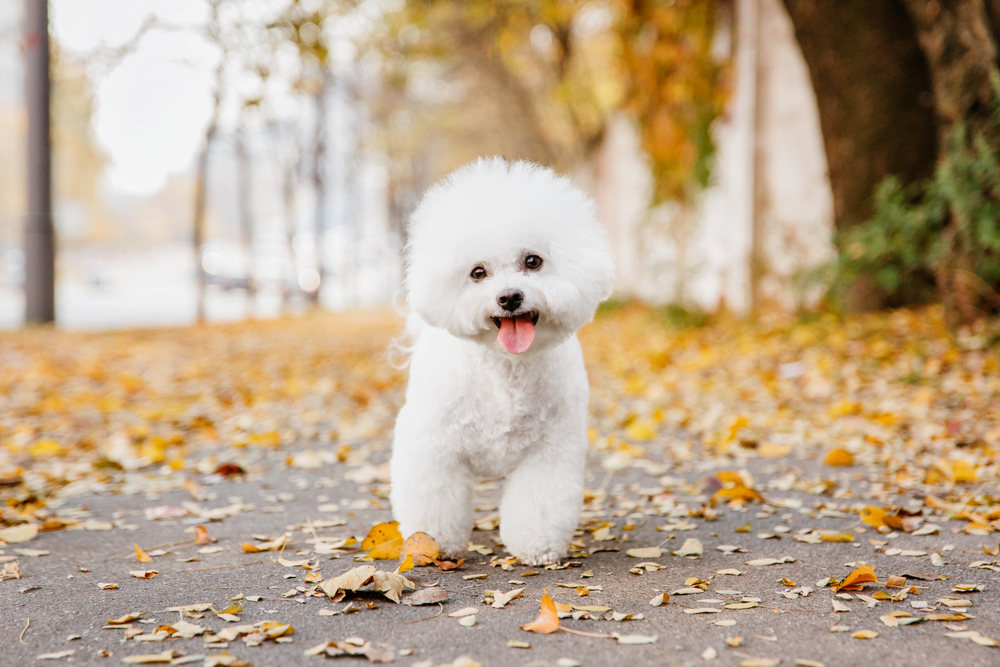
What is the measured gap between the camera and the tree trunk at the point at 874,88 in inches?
315

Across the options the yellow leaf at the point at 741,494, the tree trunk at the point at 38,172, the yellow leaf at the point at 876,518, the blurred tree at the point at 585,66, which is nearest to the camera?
the yellow leaf at the point at 876,518

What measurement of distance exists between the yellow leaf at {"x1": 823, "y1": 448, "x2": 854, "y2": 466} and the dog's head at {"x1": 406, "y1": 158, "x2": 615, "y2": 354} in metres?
2.34

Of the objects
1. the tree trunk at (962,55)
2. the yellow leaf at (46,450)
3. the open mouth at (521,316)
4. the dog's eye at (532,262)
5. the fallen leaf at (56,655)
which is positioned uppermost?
the tree trunk at (962,55)

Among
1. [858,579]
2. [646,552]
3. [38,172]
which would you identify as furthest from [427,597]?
[38,172]

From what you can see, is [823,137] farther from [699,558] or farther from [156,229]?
[156,229]

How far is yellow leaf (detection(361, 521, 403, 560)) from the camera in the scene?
326cm

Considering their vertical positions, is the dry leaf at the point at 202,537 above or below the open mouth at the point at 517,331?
below

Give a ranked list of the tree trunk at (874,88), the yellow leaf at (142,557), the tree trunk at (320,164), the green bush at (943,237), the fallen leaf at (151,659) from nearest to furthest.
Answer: the fallen leaf at (151,659) < the yellow leaf at (142,557) < the green bush at (943,237) < the tree trunk at (874,88) < the tree trunk at (320,164)

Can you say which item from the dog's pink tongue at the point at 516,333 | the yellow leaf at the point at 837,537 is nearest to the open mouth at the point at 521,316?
the dog's pink tongue at the point at 516,333

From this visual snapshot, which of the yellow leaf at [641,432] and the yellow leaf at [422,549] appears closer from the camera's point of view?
the yellow leaf at [422,549]

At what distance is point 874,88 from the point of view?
8031 mm

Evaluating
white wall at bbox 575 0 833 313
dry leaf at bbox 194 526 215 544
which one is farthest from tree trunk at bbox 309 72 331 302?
dry leaf at bbox 194 526 215 544

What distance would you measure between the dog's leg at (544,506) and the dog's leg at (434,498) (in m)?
0.20

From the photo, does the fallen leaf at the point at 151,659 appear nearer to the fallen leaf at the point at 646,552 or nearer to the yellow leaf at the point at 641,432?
the fallen leaf at the point at 646,552
